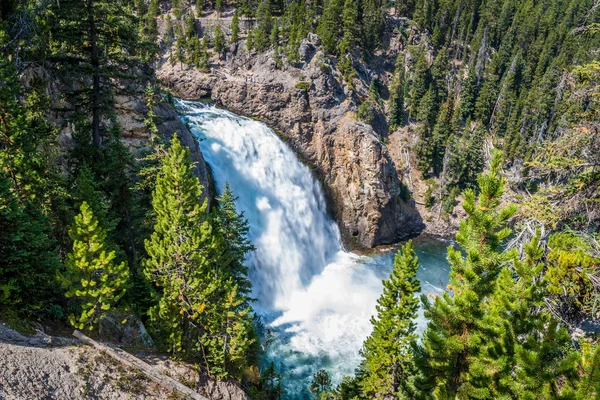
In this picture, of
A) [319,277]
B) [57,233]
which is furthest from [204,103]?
[57,233]

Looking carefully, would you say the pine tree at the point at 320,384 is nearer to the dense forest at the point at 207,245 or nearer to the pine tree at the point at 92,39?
the dense forest at the point at 207,245

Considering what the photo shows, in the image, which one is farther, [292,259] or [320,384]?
[292,259]

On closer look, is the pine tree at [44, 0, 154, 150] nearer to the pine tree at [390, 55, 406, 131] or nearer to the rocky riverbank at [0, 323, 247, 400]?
the rocky riverbank at [0, 323, 247, 400]

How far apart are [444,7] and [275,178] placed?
84014mm

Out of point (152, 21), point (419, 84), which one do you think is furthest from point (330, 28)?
point (152, 21)

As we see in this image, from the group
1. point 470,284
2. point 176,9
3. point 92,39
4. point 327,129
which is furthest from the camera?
point 176,9

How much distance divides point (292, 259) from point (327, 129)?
2280 centimetres

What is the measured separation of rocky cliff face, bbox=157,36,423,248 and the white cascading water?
451cm

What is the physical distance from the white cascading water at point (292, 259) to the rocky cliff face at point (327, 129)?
178 inches

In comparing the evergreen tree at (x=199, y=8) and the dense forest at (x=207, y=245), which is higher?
the evergreen tree at (x=199, y=8)

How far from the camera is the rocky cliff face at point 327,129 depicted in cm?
5078

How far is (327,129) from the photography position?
175 feet

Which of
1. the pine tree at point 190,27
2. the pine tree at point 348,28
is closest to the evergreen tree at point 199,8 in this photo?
the pine tree at point 190,27

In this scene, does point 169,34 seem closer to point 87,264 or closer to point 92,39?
point 92,39
